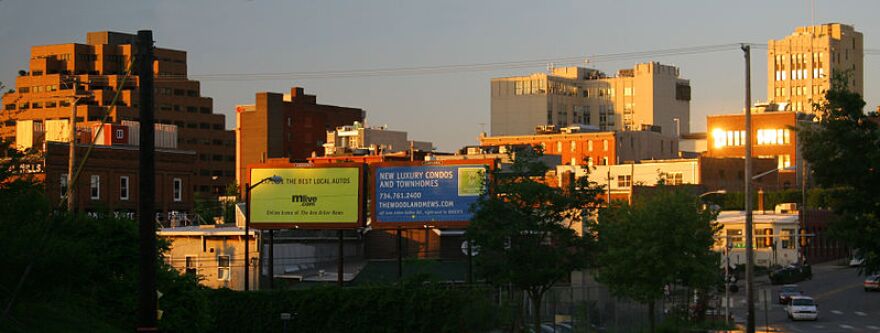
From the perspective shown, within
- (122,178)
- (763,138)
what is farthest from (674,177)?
(122,178)

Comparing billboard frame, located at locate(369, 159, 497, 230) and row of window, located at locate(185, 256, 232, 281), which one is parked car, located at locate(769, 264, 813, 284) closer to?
billboard frame, located at locate(369, 159, 497, 230)

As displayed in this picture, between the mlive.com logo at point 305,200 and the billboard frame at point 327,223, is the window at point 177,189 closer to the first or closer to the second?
the billboard frame at point 327,223

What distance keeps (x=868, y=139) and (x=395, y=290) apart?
2797cm

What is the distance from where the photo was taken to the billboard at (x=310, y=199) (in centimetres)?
7312

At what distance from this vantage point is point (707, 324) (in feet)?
231

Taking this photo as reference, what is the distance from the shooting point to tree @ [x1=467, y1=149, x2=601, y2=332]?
5572cm

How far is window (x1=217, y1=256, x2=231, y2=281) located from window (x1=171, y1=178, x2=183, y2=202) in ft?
85.3

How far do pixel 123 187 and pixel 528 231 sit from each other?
49.6 m

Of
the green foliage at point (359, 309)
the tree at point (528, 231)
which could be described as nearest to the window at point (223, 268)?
the green foliage at point (359, 309)

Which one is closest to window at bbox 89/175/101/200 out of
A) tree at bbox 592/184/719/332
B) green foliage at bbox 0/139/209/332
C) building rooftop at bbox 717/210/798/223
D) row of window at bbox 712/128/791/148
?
tree at bbox 592/184/719/332

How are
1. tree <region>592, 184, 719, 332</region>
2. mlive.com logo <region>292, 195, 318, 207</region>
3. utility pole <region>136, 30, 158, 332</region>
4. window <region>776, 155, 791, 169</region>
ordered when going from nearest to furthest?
utility pole <region>136, 30, 158, 332</region> < tree <region>592, 184, 719, 332</region> < mlive.com logo <region>292, 195, 318, 207</region> < window <region>776, 155, 791, 169</region>

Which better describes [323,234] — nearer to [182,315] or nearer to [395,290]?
[395,290]

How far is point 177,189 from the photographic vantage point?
105m

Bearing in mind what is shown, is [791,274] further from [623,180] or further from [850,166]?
[850,166]
